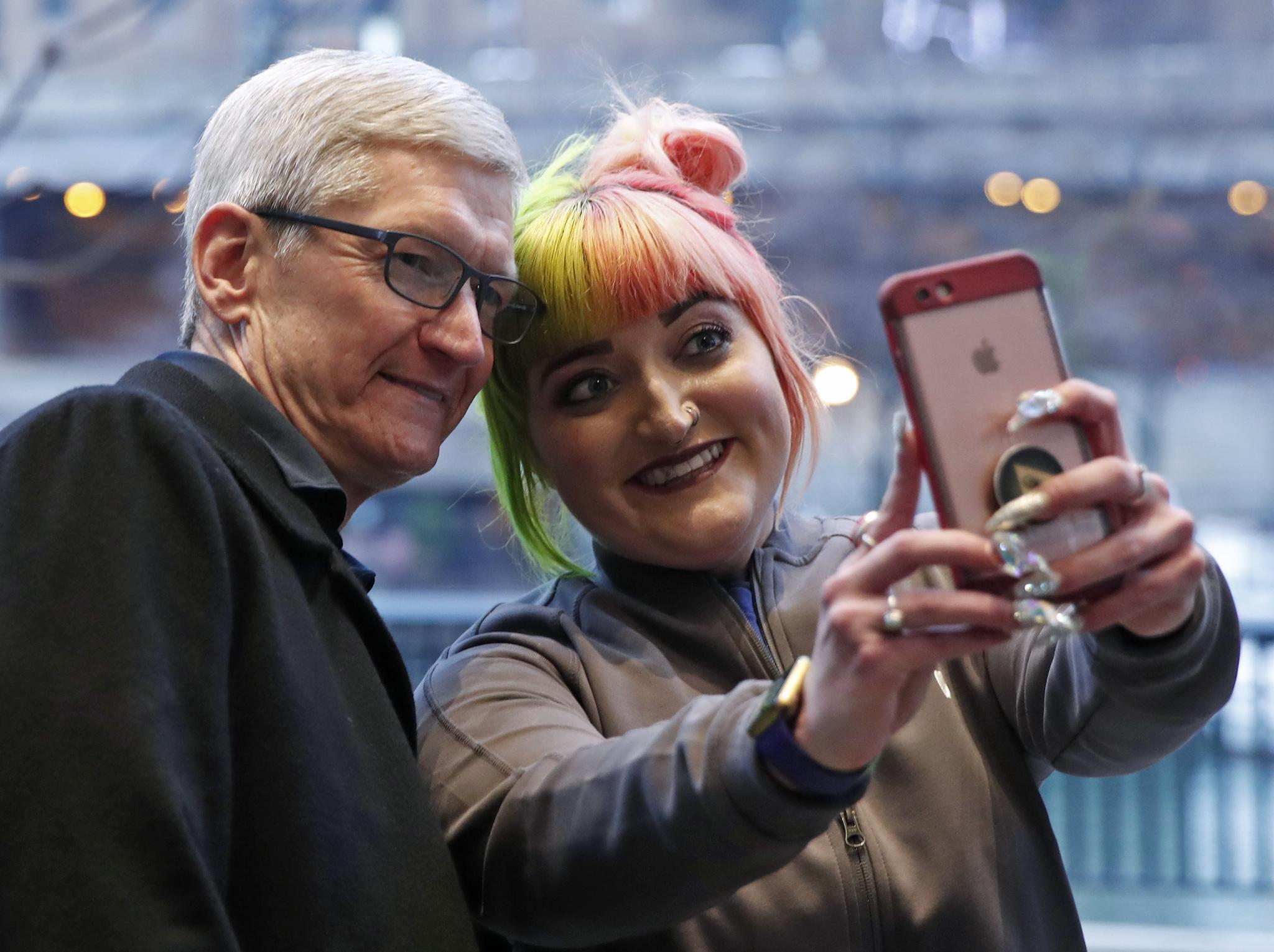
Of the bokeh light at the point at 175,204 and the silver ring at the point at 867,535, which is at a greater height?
the bokeh light at the point at 175,204

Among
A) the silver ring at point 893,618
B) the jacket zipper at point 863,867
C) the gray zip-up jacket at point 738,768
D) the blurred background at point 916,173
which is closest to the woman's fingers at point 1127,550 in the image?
the silver ring at point 893,618

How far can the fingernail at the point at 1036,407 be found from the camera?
84cm

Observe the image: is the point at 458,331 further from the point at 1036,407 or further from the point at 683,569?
the point at 1036,407

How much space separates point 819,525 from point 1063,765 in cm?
39

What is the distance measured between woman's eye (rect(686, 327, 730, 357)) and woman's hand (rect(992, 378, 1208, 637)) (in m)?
0.51

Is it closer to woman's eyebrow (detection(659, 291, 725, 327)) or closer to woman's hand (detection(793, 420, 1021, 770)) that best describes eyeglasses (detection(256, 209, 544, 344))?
woman's eyebrow (detection(659, 291, 725, 327))

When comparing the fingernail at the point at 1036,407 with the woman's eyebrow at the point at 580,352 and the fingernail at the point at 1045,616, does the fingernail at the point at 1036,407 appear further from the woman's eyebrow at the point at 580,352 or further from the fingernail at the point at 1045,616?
the woman's eyebrow at the point at 580,352

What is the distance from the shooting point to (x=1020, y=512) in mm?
812

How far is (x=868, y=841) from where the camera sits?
1.17 metres

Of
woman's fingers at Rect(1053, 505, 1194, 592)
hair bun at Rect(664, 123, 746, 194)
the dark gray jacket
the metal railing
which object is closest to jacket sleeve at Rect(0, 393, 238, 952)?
the dark gray jacket

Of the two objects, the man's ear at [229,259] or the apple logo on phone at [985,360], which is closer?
the apple logo on phone at [985,360]

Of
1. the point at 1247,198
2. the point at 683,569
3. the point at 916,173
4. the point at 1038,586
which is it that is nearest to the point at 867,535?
the point at 1038,586

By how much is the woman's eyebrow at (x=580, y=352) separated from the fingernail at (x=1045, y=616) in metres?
0.58

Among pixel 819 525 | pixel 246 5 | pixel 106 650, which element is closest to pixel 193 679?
pixel 106 650
